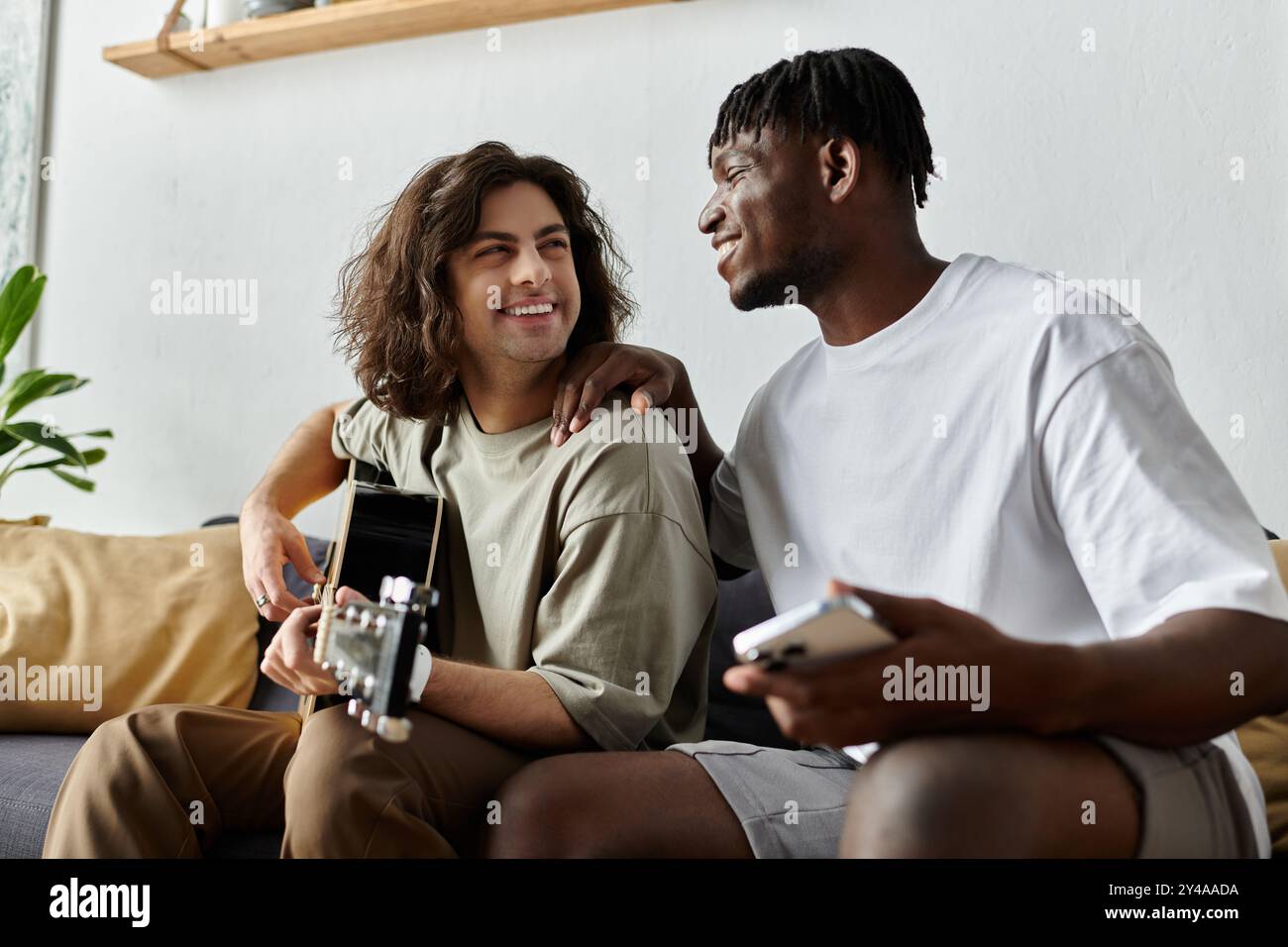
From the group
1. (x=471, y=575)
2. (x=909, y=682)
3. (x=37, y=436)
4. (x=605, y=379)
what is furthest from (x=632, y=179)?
(x=909, y=682)

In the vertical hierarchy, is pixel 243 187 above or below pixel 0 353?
above

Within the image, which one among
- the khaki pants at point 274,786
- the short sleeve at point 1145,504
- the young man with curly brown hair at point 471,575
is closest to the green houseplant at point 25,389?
the young man with curly brown hair at point 471,575

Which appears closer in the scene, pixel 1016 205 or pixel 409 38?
pixel 1016 205

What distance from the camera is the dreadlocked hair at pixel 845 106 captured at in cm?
146

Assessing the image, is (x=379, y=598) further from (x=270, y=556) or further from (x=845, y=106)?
(x=845, y=106)

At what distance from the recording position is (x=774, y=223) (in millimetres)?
1450

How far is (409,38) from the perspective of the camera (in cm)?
273

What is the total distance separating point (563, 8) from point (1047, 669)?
2.09 meters

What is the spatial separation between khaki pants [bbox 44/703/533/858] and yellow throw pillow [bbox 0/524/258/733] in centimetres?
64

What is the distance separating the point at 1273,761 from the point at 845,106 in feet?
3.43

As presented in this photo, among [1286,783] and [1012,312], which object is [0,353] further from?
[1286,783]

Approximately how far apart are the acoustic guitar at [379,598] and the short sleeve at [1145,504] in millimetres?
625

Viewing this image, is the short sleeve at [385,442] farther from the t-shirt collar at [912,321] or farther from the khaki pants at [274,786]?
the t-shirt collar at [912,321]
